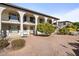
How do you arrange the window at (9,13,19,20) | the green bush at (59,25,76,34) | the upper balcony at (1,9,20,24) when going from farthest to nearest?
the green bush at (59,25,76,34)
the window at (9,13,19,20)
the upper balcony at (1,9,20,24)

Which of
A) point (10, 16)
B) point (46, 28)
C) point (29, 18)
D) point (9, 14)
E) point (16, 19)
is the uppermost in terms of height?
point (9, 14)

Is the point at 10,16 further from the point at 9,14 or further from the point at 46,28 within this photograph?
the point at 46,28

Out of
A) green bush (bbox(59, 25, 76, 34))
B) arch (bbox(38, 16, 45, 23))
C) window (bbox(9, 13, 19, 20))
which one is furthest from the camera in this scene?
green bush (bbox(59, 25, 76, 34))

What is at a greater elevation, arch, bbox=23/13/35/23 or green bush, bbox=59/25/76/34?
arch, bbox=23/13/35/23

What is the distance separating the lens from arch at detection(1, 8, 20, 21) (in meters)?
19.3

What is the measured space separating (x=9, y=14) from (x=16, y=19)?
131 centimetres

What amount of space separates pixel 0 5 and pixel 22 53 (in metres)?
8.49

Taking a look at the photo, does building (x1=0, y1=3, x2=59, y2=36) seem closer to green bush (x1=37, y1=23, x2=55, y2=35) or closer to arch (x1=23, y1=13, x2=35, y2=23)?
arch (x1=23, y1=13, x2=35, y2=23)

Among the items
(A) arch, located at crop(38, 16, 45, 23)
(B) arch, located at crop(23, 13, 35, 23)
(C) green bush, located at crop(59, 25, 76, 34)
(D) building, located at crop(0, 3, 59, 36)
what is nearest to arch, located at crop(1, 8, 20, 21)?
(D) building, located at crop(0, 3, 59, 36)

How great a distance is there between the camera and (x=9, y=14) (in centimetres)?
2081

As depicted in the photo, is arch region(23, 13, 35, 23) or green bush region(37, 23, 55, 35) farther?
arch region(23, 13, 35, 23)

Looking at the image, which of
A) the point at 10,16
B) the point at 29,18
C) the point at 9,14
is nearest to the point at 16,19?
the point at 10,16

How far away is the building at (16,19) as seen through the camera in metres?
18.8

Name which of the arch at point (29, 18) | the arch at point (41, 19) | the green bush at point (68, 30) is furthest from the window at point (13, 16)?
the green bush at point (68, 30)
